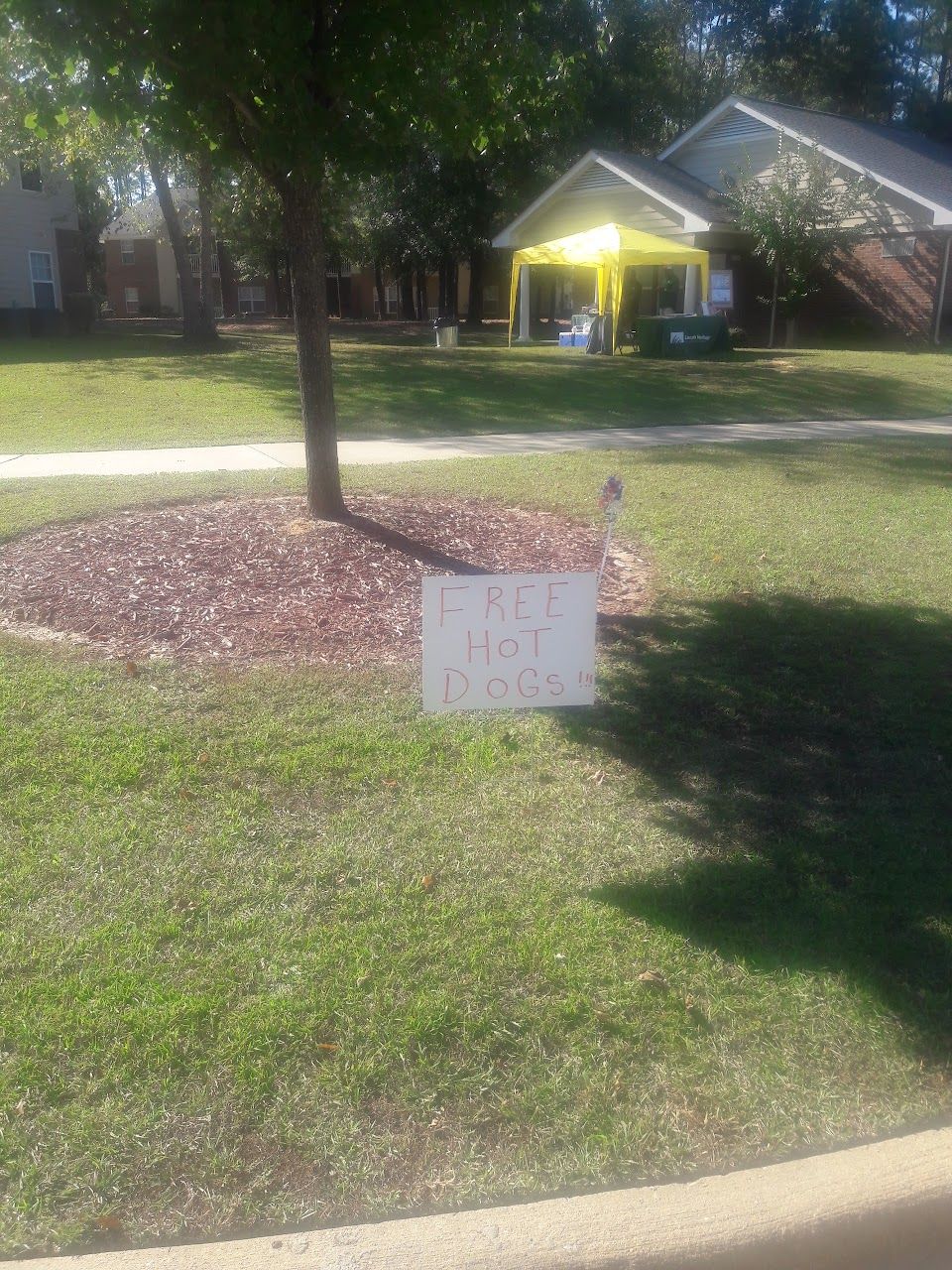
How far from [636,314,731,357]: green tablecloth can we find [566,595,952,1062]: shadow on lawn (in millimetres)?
16240

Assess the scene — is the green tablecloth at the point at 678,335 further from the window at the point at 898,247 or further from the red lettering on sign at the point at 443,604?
the red lettering on sign at the point at 443,604

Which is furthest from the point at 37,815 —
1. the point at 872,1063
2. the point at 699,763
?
the point at 872,1063

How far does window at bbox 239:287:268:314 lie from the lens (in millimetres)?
54969

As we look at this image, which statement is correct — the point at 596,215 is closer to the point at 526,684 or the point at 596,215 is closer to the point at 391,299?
the point at 391,299

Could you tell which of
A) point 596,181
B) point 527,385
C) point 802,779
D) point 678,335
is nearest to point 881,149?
point 596,181

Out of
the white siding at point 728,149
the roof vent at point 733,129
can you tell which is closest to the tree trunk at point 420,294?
the white siding at point 728,149

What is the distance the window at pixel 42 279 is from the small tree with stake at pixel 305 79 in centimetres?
2473

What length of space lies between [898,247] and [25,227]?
20625mm

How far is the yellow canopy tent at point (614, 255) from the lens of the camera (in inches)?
850

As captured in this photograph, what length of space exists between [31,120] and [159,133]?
0.66 meters

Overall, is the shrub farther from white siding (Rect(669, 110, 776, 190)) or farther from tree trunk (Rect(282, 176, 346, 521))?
tree trunk (Rect(282, 176, 346, 521))

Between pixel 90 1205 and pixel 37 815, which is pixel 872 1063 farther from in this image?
pixel 37 815

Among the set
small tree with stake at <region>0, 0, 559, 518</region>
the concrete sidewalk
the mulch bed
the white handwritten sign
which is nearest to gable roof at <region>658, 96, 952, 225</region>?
the concrete sidewalk

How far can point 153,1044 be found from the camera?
290 cm
